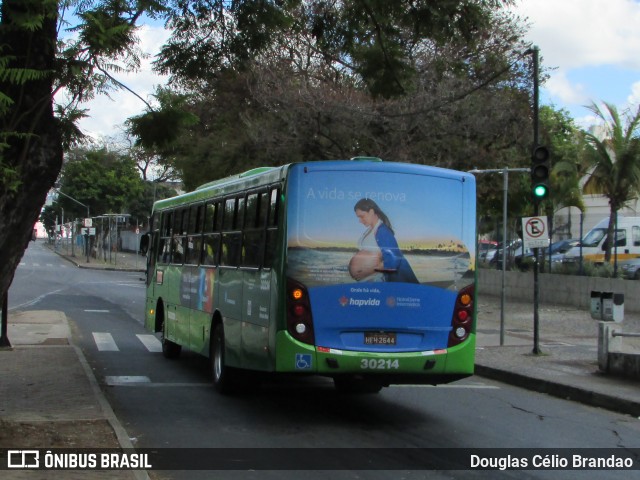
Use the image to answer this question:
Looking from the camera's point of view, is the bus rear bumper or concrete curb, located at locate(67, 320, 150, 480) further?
the bus rear bumper

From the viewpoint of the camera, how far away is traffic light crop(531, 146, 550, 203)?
52.3 ft

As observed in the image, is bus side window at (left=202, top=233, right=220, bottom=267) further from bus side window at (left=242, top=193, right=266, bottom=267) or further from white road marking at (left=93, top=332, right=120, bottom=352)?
white road marking at (left=93, top=332, right=120, bottom=352)

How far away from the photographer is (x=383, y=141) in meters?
27.3

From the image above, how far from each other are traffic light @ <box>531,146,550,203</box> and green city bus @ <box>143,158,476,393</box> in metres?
6.11

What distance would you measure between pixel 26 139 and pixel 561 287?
22.8 meters

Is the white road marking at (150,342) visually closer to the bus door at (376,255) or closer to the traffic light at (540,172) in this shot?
the traffic light at (540,172)

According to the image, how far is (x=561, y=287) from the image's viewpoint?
90.8ft

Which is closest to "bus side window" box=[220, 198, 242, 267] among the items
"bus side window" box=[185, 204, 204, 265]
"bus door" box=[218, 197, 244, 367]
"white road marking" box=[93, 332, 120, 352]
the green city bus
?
"bus door" box=[218, 197, 244, 367]

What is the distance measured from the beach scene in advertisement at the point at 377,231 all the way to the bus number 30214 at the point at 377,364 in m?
0.89

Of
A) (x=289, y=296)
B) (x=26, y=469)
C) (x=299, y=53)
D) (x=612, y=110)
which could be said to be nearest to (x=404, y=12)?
(x=289, y=296)

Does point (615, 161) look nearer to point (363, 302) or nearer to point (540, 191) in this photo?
point (540, 191)

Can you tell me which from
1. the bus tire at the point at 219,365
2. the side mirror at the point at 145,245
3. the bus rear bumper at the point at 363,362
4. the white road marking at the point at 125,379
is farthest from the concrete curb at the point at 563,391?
the side mirror at the point at 145,245

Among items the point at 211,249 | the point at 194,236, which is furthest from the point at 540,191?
the point at 211,249

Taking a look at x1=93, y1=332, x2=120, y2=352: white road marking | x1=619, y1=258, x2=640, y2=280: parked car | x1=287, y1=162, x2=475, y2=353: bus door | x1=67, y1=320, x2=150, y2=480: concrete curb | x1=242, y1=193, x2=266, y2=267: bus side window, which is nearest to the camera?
x1=67, y1=320, x2=150, y2=480: concrete curb
